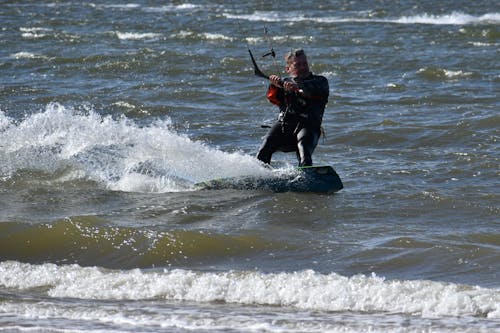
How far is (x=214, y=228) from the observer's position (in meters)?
10.4

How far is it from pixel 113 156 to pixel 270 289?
5.17 meters

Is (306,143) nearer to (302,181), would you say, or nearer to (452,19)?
(302,181)

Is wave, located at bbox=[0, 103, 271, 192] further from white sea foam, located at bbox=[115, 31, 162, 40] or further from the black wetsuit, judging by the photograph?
white sea foam, located at bbox=[115, 31, 162, 40]

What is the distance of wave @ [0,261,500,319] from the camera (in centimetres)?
796

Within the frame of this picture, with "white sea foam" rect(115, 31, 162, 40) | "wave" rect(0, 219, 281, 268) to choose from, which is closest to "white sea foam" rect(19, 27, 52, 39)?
"white sea foam" rect(115, 31, 162, 40)

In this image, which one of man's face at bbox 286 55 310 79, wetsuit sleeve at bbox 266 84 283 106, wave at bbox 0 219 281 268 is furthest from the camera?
wetsuit sleeve at bbox 266 84 283 106

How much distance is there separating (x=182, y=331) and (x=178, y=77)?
14.2 metres

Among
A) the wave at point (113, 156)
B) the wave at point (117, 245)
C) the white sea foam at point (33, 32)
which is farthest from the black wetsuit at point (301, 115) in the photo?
the white sea foam at point (33, 32)

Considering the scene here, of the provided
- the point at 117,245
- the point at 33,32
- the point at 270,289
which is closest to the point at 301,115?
the point at 117,245

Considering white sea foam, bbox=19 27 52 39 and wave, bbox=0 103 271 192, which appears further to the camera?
white sea foam, bbox=19 27 52 39

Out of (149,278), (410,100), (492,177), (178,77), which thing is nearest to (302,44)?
(178,77)

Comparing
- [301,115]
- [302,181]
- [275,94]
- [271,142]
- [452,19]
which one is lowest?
[302,181]

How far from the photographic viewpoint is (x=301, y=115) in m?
11.6

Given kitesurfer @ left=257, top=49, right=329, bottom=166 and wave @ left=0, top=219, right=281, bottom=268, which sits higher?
kitesurfer @ left=257, top=49, right=329, bottom=166
